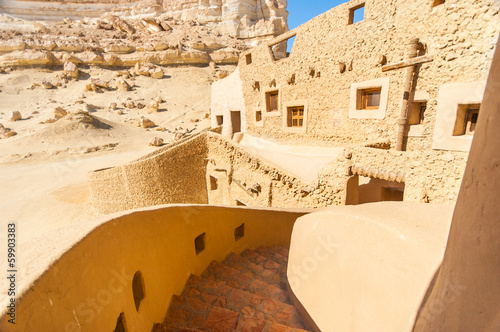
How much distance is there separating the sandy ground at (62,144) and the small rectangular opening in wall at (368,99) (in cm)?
805

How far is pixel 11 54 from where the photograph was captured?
29.4 meters

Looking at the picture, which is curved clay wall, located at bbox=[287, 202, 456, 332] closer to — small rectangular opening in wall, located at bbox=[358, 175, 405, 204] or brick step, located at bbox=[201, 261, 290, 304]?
brick step, located at bbox=[201, 261, 290, 304]

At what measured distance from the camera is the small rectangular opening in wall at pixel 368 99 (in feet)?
24.3

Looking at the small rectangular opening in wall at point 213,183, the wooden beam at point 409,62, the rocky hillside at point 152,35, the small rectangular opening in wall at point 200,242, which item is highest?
the rocky hillside at point 152,35

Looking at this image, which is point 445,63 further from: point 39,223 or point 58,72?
point 58,72

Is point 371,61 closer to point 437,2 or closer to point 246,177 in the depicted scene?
point 437,2

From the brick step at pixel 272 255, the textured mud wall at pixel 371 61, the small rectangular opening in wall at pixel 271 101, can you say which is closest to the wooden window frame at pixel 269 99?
the small rectangular opening in wall at pixel 271 101

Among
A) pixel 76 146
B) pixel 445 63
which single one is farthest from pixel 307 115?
pixel 76 146

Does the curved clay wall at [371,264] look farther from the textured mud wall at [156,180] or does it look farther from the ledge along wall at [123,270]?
the textured mud wall at [156,180]

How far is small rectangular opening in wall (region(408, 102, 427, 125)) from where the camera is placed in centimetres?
643

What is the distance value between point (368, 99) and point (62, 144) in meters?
21.7

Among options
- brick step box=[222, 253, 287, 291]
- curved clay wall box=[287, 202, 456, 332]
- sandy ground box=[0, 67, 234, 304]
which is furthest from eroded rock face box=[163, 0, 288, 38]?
curved clay wall box=[287, 202, 456, 332]

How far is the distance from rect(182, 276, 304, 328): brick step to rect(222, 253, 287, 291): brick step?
590mm

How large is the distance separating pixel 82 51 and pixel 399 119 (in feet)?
130
